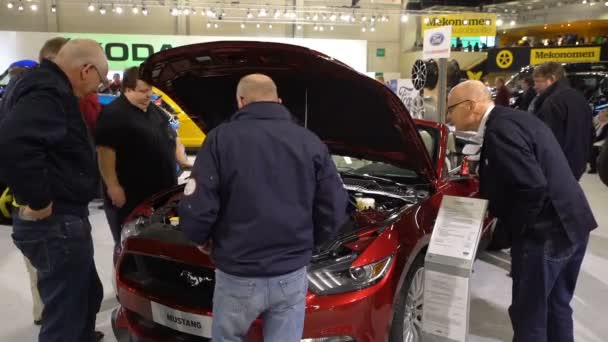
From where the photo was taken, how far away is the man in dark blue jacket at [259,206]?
67.4 inches

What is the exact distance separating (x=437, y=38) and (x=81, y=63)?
176 inches

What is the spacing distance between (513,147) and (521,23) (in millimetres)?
21562

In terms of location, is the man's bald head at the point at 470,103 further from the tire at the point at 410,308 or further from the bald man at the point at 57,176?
the bald man at the point at 57,176

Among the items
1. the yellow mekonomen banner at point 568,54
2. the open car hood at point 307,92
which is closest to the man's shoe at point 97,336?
the open car hood at point 307,92

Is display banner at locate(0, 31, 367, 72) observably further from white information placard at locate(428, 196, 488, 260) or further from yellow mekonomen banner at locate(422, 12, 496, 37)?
white information placard at locate(428, 196, 488, 260)

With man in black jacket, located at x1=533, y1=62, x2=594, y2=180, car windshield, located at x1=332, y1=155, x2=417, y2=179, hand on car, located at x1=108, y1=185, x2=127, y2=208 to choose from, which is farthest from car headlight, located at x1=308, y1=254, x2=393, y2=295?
man in black jacket, located at x1=533, y1=62, x2=594, y2=180

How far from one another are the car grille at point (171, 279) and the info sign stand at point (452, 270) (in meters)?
1.03

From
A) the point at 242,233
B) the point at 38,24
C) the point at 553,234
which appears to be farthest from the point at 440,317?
the point at 38,24

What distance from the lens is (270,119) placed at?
1.77 m

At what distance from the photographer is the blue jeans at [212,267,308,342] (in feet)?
5.83

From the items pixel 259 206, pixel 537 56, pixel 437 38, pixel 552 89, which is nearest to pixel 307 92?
pixel 259 206

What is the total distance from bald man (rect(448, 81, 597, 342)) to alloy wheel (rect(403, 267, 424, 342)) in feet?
1.55

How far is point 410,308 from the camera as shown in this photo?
2.59 meters

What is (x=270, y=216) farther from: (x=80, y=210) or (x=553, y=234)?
(x=553, y=234)
